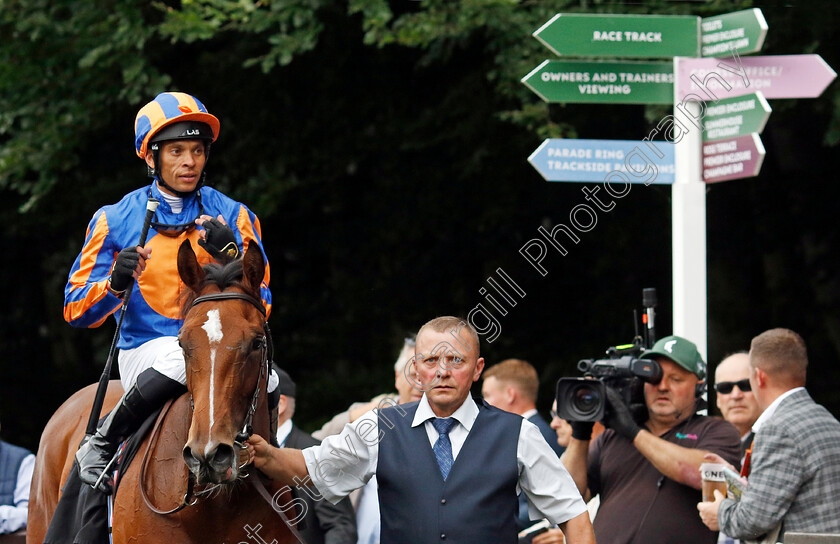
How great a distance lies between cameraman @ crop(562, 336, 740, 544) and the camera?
543 cm

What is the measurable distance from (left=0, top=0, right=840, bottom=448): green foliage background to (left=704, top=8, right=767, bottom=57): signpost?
269 cm

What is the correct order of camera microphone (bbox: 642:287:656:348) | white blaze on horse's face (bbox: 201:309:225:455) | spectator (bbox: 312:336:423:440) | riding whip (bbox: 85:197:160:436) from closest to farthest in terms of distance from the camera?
white blaze on horse's face (bbox: 201:309:225:455) → riding whip (bbox: 85:197:160:436) → camera microphone (bbox: 642:287:656:348) → spectator (bbox: 312:336:423:440)

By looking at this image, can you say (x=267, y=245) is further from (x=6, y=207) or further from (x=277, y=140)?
(x=6, y=207)

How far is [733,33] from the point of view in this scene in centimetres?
682

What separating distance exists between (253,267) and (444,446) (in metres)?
1.03

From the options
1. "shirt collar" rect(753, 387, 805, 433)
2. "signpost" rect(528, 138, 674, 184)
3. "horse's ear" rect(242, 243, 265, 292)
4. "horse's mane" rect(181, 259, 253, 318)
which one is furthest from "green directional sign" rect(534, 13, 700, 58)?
"horse's mane" rect(181, 259, 253, 318)

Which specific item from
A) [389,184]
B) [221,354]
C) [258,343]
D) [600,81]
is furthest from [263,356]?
[389,184]

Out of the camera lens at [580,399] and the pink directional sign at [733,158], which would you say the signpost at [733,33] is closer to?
the pink directional sign at [733,158]

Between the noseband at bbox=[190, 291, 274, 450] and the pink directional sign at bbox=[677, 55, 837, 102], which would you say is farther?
the pink directional sign at bbox=[677, 55, 837, 102]

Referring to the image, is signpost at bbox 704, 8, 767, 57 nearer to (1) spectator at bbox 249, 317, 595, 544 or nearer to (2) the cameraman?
(2) the cameraman

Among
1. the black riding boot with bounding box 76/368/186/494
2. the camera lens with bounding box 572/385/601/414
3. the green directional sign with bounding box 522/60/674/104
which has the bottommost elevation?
the camera lens with bounding box 572/385/601/414

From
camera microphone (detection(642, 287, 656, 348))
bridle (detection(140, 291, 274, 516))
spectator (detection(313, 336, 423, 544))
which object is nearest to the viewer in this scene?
bridle (detection(140, 291, 274, 516))

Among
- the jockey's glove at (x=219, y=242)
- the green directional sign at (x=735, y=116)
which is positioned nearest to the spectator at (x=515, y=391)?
the green directional sign at (x=735, y=116)

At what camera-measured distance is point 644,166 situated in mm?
6871
